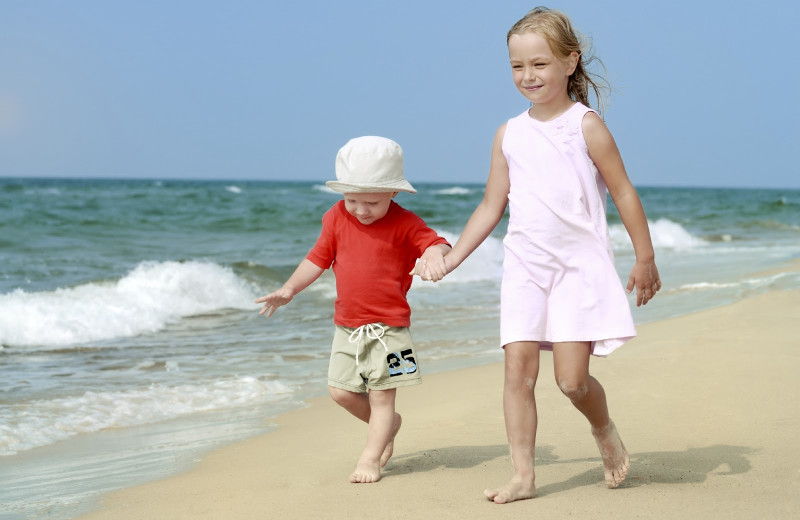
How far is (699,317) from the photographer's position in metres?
6.23

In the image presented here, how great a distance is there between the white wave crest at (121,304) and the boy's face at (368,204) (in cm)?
469

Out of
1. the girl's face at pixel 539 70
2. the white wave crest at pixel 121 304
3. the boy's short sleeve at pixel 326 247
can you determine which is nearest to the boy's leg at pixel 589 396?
the girl's face at pixel 539 70

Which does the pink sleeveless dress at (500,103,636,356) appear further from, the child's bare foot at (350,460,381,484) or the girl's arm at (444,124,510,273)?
the child's bare foot at (350,460,381,484)

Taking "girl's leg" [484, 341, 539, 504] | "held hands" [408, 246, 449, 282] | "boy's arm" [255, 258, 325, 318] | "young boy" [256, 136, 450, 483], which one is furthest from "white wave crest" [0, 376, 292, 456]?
"girl's leg" [484, 341, 539, 504]

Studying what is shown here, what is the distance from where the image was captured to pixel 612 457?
9.59ft

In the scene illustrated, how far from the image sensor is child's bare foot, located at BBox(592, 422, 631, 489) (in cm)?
292

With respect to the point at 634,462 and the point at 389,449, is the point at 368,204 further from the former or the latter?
the point at 634,462

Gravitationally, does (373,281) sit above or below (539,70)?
below

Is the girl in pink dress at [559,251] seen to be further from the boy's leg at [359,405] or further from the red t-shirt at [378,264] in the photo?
the boy's leg at [359,405]

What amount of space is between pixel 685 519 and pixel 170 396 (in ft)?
10.5

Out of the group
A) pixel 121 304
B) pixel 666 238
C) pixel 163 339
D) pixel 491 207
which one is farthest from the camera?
pixel 666 238

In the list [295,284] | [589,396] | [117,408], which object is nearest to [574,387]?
[589,396]

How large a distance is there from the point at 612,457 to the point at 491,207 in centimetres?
91

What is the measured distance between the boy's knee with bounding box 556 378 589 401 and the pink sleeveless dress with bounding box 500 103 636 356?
4.6 inches
